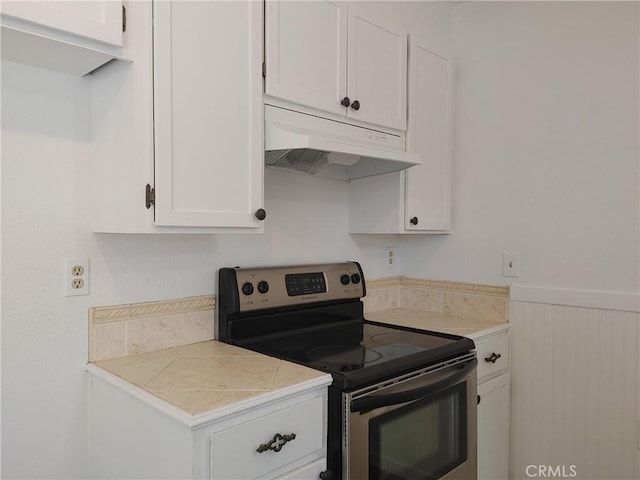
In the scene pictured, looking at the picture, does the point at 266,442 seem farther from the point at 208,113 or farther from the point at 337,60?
the point at 337,60

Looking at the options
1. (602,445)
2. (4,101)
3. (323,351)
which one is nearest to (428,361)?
(323,351)

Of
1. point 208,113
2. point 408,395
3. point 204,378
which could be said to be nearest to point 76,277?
point 204,378

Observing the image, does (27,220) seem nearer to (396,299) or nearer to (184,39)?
(184,39)

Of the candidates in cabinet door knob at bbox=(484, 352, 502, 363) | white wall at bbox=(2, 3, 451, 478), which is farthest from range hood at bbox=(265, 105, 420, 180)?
cabinet door knob at bbox=(484, 352, 502, 363)

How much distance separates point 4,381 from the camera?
1311 mm

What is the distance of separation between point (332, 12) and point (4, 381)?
5.09 ft

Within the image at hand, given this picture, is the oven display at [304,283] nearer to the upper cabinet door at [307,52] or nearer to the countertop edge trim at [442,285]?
the countertop edge trim at [442,285]

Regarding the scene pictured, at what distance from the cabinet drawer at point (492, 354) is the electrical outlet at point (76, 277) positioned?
1.46 meters

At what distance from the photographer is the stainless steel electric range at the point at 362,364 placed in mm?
1369

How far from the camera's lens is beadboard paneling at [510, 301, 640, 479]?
6.20ft

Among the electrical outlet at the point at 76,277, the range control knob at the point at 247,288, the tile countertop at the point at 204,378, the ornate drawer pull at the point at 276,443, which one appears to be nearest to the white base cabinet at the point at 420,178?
the range control knob at the point at 247,288

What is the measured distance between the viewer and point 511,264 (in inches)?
85.9

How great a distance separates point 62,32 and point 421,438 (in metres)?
1.54

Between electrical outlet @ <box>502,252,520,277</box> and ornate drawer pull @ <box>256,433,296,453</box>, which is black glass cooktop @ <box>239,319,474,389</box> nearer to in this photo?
ornate drawer pull @ <box>256,433,296,453</box>
